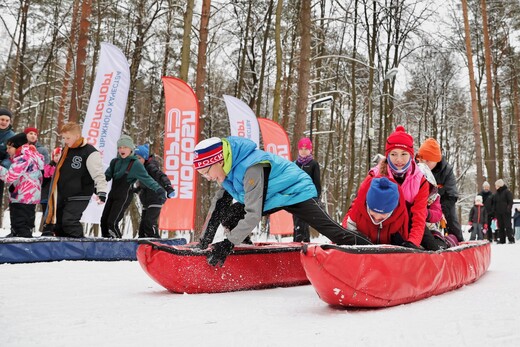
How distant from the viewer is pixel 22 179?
20.1 feet

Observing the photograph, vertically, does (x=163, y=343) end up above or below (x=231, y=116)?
below

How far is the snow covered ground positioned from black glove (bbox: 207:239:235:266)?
0.26 m

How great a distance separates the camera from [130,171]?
693 centimetres

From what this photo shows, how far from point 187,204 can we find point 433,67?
20993mm

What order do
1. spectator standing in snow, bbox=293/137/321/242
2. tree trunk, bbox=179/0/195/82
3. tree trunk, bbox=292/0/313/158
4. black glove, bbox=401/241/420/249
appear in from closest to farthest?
1. black glove, bbox=401/241/420/249
2. spectator standing in snow, bbox=293/137/321/242
3. tree trunk, bbox=179/0/195/82
4. tree trunk, bbox=292/0/313/158

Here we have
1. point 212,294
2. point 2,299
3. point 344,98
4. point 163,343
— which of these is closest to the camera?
A: point 163,343

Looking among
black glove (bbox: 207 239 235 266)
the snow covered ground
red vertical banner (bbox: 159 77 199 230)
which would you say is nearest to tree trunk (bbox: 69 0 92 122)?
red vertical banner (bbox: 159 77 199 230)

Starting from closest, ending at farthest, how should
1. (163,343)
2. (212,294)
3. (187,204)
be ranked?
1. (163,343)
2. (212,294)
3. (187,204)

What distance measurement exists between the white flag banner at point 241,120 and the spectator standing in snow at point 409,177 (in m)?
7.67

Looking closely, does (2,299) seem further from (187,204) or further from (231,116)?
(231,116)

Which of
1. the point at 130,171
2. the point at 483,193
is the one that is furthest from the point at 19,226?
the point at 483,193

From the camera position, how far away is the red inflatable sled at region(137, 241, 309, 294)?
3.79 m

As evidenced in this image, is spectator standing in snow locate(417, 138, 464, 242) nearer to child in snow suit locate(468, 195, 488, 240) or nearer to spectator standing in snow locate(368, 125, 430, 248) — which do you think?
spectator standing in snow locate(368, 125, 430, 248)

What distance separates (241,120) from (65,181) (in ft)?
20.9
